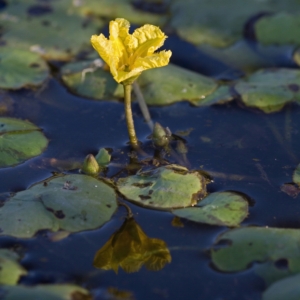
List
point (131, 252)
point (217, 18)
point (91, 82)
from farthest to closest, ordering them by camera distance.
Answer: point (217, 18) < point (91, 82) < point (131, 252)

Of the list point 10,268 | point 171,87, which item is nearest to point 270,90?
point 171,87

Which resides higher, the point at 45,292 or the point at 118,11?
the point at 118,11

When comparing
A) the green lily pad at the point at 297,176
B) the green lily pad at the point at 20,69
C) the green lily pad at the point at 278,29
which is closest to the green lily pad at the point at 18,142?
the green lily pad at the point at 20,69

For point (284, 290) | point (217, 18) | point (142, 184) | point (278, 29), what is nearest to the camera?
point (284, 290)

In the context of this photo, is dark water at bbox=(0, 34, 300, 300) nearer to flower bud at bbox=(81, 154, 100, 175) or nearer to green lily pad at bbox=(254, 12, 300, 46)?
flower bud at bbox=(81, 154, 100, 175)

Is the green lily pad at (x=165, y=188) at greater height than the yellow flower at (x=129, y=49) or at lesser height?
lesser

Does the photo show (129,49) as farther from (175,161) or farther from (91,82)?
(91,82)

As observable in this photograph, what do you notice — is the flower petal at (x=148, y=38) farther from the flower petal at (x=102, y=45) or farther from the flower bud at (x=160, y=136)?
the flower bud at (x=160, y=136)

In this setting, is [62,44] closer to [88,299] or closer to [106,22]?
[106,22]
